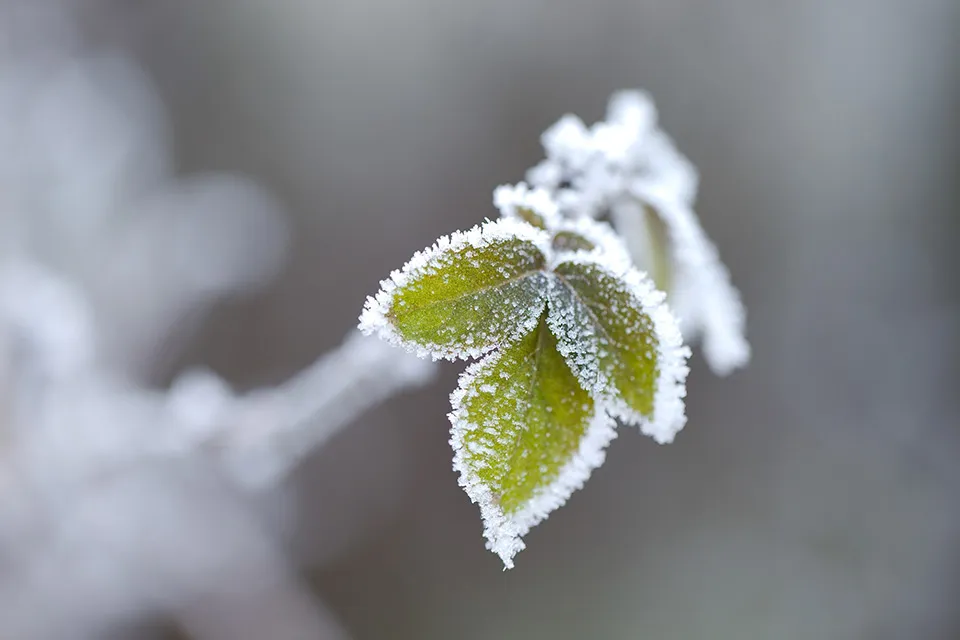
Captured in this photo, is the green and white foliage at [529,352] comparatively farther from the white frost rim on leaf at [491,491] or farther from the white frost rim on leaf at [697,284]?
the white frost rim on leaf at [697,284]

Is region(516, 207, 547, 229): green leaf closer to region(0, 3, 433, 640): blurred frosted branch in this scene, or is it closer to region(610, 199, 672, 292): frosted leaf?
region(610, 199, 672, 292): frosted leaf

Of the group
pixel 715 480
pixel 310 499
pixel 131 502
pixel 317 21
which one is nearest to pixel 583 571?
pixel 715 480

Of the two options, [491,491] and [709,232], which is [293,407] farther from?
[709,232]

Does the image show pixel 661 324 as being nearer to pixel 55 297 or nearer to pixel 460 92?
pixel 55 297

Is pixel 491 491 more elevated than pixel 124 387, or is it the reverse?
pixel 124 387

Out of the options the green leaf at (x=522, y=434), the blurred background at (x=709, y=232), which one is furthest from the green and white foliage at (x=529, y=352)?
the blurred background at (x=709, y=232)

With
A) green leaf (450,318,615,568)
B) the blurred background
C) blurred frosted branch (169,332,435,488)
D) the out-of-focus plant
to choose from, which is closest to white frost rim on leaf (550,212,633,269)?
the out-of-focus plant

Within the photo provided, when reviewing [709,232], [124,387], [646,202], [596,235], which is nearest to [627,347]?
[596,235]
